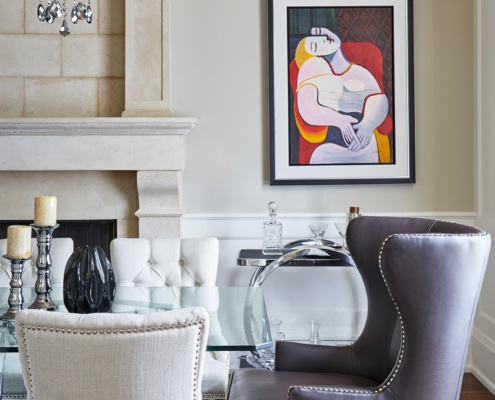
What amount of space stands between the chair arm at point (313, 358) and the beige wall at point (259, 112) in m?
1.53

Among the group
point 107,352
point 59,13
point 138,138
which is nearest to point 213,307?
point 107,352

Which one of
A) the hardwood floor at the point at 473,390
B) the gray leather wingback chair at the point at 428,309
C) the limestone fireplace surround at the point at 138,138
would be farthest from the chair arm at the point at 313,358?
the limestone fireplace surround at the point at 138,138

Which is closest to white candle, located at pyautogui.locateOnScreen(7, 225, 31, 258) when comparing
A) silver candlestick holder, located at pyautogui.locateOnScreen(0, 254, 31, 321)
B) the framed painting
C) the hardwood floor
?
silver candlestick holder, located at pyautogui.locateOnScreen(0, 254, 31, 321)

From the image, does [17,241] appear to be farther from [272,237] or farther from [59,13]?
[272,237]

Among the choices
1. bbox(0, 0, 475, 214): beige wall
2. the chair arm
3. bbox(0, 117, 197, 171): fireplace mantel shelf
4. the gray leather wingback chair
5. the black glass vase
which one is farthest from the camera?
bbox(0, 0, 475, 214): beige wall

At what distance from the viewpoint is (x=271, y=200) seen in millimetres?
3869

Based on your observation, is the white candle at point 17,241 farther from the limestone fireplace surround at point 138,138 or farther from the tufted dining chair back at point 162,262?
the limestone fireplace surround at point 138,138

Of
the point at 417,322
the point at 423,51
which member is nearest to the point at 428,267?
the point at 417,322

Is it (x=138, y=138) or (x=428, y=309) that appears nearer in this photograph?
(x=428, y=309)

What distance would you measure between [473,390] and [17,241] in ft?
8.26

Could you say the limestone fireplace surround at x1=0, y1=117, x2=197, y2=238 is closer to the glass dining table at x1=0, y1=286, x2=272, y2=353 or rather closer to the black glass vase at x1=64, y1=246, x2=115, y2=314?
the glass dining table at x1=0, y1=286, x2=272, y2=353

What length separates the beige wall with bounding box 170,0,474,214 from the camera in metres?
3.83

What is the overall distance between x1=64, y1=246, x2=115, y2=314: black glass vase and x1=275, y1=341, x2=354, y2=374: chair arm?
26.3 inches

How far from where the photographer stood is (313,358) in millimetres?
2398
